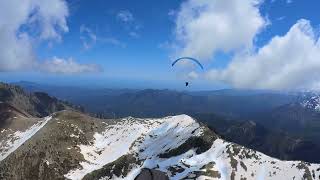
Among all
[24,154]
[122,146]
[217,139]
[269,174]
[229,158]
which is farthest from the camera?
[122,146]

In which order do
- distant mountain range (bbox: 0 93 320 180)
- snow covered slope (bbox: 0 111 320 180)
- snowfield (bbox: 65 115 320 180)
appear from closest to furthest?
snowfield (bbox: 65 115 320 180)
snow covered slope (bbox: 0 111 320 180)
distant mountain range (bbox: 0 93 320 180)

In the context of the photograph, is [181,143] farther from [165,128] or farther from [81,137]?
[81,137]

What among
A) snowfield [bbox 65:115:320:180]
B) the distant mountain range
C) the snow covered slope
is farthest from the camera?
the distant mountain range

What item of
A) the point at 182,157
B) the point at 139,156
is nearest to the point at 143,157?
the point at 139,156

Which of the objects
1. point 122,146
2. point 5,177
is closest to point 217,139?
point 122,146

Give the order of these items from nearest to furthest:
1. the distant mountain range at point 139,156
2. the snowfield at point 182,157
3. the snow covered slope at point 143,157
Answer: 1. the snowfield at point 182,157
2. the snow covered slope at point 143,157
3. the distant mountain range at point 139,156

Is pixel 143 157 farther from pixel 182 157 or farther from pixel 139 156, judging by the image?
pixel 182 157

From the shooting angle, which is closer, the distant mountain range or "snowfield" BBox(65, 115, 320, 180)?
"snowfield" BBox(65, 115, 320, 180)
